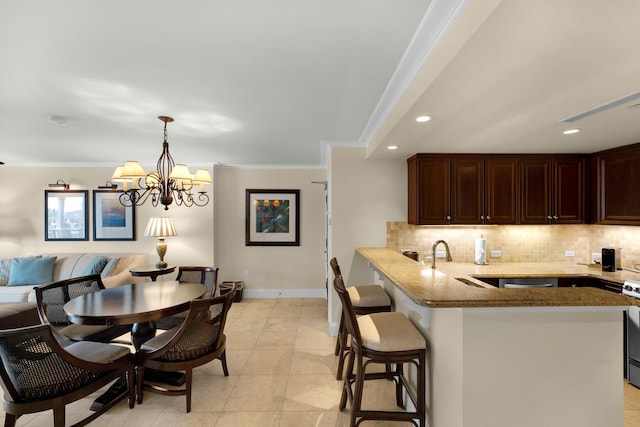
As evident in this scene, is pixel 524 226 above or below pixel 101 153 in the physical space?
below

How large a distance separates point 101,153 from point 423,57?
465cm

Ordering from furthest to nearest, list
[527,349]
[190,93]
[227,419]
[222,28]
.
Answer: [190,93] → [227,419] → [222,28] → [527,349]

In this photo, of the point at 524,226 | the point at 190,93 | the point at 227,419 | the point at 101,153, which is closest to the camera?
the point at 227,419

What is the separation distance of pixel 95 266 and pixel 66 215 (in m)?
1.39

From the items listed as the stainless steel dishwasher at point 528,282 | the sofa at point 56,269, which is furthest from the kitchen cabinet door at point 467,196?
the sofa at point 56,269

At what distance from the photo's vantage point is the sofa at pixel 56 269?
13.7ft

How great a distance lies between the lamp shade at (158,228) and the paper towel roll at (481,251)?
161 inches

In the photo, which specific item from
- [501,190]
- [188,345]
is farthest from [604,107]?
[188,345]

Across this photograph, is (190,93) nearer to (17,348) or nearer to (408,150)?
(17,348)

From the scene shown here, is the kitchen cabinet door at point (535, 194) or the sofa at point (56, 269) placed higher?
the kitchen cabinet door at point (535, 194)

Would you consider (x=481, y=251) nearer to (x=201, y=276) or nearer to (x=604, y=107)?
(x=604, y=107)

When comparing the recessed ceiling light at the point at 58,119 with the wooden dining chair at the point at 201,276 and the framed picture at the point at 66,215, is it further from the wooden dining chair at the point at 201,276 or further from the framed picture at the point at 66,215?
the framed picture at the point at 66,215

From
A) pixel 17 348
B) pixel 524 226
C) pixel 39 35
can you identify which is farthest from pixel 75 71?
pixel 524 226

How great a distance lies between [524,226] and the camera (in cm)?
364
